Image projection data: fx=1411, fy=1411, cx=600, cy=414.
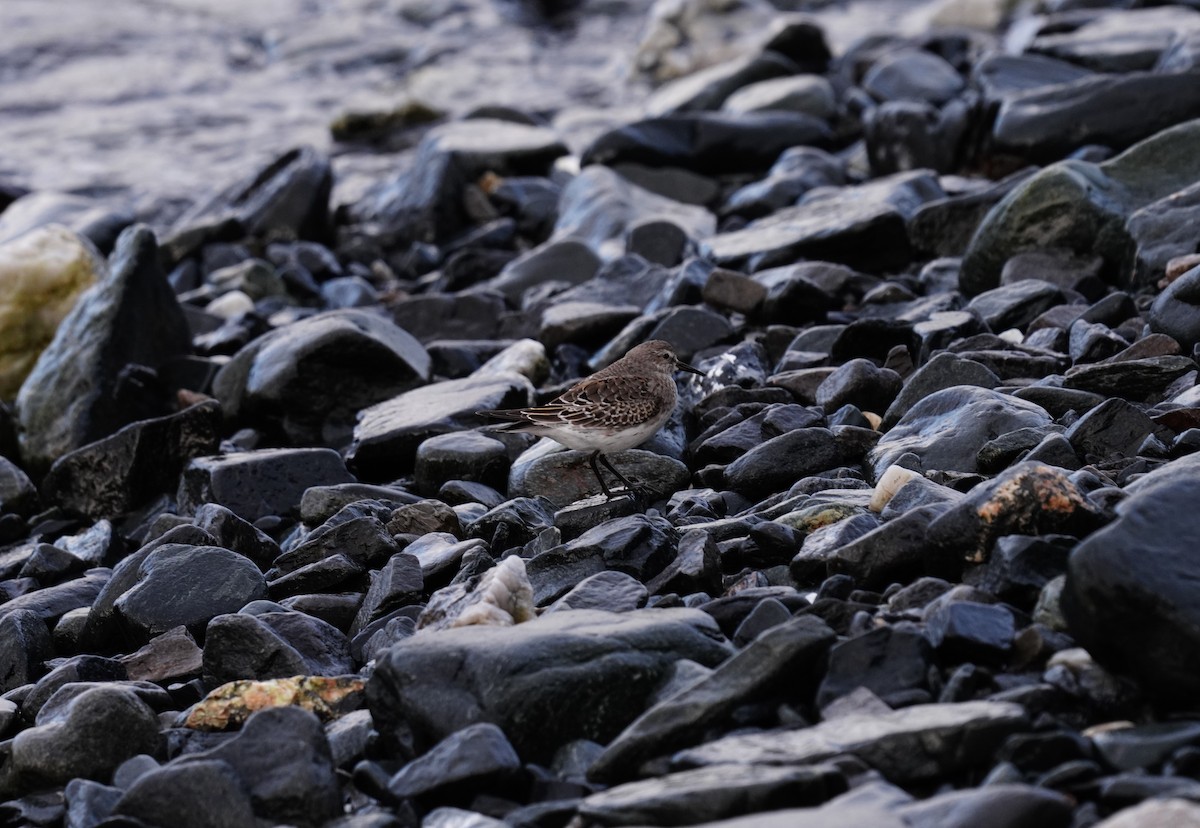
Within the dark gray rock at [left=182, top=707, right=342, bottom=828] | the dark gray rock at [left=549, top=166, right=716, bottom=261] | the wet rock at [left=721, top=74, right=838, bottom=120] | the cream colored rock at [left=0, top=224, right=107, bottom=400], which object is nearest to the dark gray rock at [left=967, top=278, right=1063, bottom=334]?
the dark gray rock at [left=549, top=166, right=716, bottom=261]

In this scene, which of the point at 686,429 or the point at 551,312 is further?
the point at 551,312

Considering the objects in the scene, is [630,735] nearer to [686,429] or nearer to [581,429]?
[581,429]

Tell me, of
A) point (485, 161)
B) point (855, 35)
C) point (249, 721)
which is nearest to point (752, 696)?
point (249, 721)

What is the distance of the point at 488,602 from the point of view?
4844 mm

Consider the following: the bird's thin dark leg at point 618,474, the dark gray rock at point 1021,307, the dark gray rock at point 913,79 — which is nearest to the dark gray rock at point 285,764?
the bird's thin dark leg at point 618,474

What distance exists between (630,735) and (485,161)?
1150 cm

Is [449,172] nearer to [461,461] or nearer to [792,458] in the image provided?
[461,461]

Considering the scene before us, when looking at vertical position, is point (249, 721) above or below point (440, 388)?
above

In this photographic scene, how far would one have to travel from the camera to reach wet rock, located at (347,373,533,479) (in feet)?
25.4

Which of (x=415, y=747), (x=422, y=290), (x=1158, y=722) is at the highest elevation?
(x=1158, y=722)

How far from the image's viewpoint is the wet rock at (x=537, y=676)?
4277mm

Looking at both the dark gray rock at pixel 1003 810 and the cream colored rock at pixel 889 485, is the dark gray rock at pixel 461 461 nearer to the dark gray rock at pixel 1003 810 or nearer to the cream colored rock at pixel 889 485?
the cream colored rock at pixel 889 485

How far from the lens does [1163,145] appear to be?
28.8 feet

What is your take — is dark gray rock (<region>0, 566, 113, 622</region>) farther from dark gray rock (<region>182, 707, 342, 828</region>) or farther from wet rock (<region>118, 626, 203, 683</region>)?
dark gray rock (<region>182, 707, 342, 828</region>)
